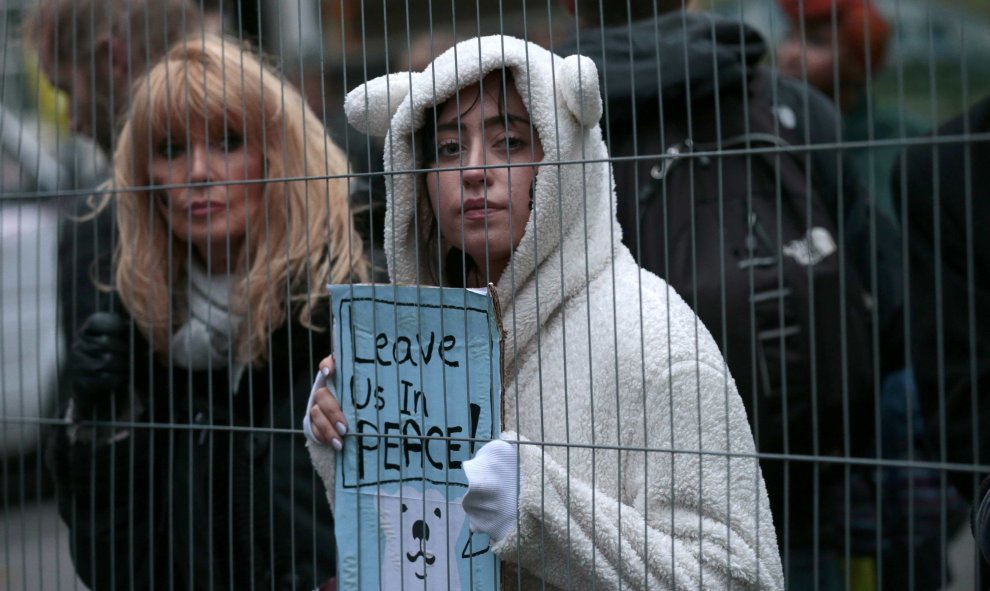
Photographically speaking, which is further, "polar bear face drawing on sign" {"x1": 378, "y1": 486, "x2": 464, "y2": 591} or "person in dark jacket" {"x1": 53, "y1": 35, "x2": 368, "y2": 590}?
"person in dark jacket" {"x1": 53, "y1": 35, "x2": 368, "y2": 590}

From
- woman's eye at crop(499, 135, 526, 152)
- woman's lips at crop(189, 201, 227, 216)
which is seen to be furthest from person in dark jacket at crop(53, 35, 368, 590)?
woman's eye at crop(499, 135, 526, 152)

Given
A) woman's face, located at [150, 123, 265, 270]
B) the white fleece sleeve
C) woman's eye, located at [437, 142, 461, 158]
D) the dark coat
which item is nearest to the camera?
the white fleece sleeve

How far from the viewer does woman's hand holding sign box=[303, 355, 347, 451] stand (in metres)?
2.01

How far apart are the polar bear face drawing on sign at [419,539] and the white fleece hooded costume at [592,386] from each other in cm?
12

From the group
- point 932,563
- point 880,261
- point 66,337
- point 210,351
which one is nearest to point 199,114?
point 210,351

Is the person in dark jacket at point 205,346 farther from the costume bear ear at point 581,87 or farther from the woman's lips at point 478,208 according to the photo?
the costume bear ear at point 581,87

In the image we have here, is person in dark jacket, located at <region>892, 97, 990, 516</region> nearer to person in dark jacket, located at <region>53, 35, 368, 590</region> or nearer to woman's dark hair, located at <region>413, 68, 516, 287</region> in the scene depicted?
woman's dark hair, located at <region>413, 68, 516, 287</region>

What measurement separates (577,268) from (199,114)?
933 millimetres

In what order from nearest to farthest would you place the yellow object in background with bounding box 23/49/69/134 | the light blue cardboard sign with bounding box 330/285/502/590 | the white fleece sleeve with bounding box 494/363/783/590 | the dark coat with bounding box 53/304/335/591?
the white fleece sleeve with bounding box 494/363/783/590
the light blue cardboard sign with bounding box 330/285/502/590
the dark coat with bounding box 53/304/335/591
the yellow object in background with bounding box 23/49/69/134

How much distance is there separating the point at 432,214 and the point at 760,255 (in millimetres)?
729

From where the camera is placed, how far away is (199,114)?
98.3 inches

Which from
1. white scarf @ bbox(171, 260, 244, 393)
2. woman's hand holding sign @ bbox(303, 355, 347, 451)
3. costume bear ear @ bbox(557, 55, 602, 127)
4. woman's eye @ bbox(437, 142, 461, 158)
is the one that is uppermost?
costume bear ear @ bbox(557, 55, 602, 127)

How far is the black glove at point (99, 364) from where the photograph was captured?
2.51m

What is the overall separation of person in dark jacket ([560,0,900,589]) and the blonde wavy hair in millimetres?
558
